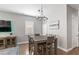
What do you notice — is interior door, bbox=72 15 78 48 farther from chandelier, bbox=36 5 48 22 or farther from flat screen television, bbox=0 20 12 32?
flat screen television, bbox=0 20 12 32

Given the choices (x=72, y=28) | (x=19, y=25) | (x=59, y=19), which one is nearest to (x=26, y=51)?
(x=19, y=25)

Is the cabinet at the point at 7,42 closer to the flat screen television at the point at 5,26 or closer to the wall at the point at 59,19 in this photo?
the flat screen television at the point at 5,26

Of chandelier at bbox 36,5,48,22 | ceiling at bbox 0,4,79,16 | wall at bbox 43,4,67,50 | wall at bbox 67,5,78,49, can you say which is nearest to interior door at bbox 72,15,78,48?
wall at bbox 67,5,78,49

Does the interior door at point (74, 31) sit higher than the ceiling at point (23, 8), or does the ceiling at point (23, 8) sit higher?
the ceiling at point (23, 8)

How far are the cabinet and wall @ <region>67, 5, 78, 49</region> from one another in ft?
3.65

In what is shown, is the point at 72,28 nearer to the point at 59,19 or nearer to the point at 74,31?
the point at 74,31

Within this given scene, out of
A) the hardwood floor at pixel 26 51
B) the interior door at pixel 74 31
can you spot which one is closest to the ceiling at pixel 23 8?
the interior door at pixel 74 31

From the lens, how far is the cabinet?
1413 millimetres

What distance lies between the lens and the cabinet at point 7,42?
4.64 ft

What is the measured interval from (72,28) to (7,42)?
1.34m

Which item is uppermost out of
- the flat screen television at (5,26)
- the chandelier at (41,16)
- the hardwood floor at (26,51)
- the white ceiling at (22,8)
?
the white ceiling at (22,8)

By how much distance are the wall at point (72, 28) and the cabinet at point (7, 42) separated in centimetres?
111

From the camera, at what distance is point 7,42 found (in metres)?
1.47
